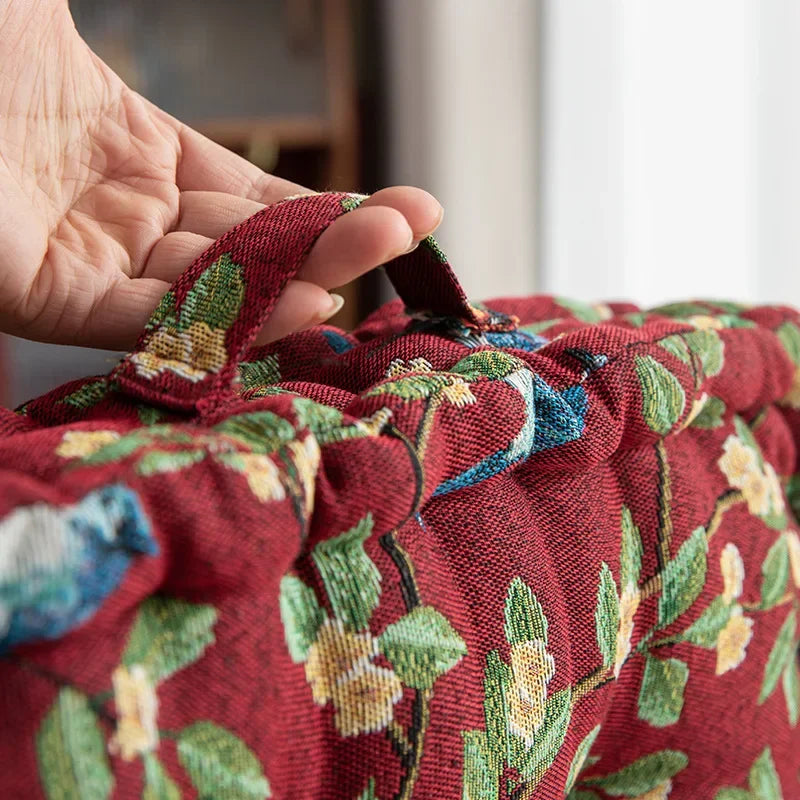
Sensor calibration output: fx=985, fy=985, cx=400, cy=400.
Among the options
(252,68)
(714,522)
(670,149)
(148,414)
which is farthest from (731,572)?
(252,68)

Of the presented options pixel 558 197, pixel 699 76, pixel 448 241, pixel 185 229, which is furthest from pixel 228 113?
pixel 185 229

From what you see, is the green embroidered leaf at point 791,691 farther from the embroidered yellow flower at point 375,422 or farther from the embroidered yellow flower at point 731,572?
the embroidered yellow flower at point 375,422

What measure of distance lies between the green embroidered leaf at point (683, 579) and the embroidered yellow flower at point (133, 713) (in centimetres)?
20

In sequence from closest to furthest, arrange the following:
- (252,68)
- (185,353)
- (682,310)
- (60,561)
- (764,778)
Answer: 1. (60,561)
2. (185,353)
3. (764,778)
4. (682,310)
5. (252,68)

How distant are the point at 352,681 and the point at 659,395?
0.16 meters

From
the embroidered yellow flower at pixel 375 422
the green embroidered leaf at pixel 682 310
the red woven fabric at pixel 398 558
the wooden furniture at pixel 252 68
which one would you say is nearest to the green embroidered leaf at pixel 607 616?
the red woven fabric at pixel 398 558

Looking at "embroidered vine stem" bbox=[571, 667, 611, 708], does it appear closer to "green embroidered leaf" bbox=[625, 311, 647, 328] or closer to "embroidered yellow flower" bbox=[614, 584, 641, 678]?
"embroidered yellow flower" bbox=[614, 584, 641, 678]

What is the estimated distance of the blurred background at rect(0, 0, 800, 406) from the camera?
1249 millimetres

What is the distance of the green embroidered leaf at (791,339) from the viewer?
0.46 meters

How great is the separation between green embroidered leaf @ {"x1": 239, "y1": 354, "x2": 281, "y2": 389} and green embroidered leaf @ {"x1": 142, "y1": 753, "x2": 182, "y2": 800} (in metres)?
0.15

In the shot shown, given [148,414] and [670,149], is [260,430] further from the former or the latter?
[670,149]

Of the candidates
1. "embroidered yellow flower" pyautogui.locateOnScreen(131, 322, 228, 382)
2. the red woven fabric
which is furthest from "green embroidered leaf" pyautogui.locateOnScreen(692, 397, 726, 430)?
"embroidered yellow flower" pyautogui.locateOnScreen(131, 322, 228, 382)

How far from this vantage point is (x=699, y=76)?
4.23ft

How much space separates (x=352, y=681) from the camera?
0.81 ft
